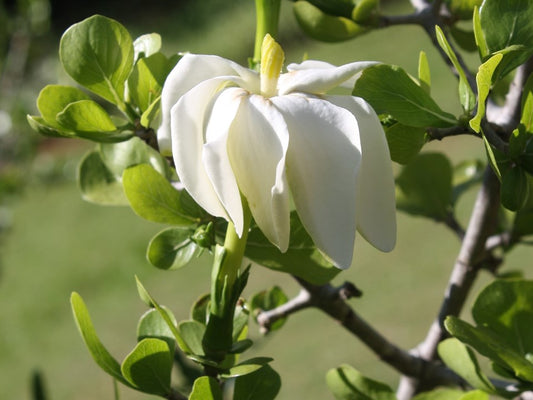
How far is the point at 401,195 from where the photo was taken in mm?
659

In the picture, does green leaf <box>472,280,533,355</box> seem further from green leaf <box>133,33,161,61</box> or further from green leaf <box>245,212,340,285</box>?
green leaf <box>133,33,161,61</box>

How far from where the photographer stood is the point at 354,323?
0.59m

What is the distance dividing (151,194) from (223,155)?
135mm

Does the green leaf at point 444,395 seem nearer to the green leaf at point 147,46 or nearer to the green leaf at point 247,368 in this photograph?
the green leaf at point 247,368

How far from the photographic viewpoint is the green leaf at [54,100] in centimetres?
45

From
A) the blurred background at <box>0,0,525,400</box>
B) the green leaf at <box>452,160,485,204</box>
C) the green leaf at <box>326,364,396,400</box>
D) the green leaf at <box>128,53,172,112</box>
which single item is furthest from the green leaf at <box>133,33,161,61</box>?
the blurred background at <box>0,0,525,400</box>

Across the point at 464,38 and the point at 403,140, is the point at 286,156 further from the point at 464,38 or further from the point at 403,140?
the point at 464,38

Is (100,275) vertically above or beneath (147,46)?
A: beneath

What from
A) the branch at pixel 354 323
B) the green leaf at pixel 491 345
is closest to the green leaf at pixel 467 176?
the branch at pixel 354 323

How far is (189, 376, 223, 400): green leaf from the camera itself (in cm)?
39

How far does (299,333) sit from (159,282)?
0.94 meters

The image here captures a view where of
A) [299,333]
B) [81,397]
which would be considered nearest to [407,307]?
[299,333]

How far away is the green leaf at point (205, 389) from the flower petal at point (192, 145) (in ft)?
0.30

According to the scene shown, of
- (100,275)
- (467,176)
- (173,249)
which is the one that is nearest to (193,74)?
(173,249)
